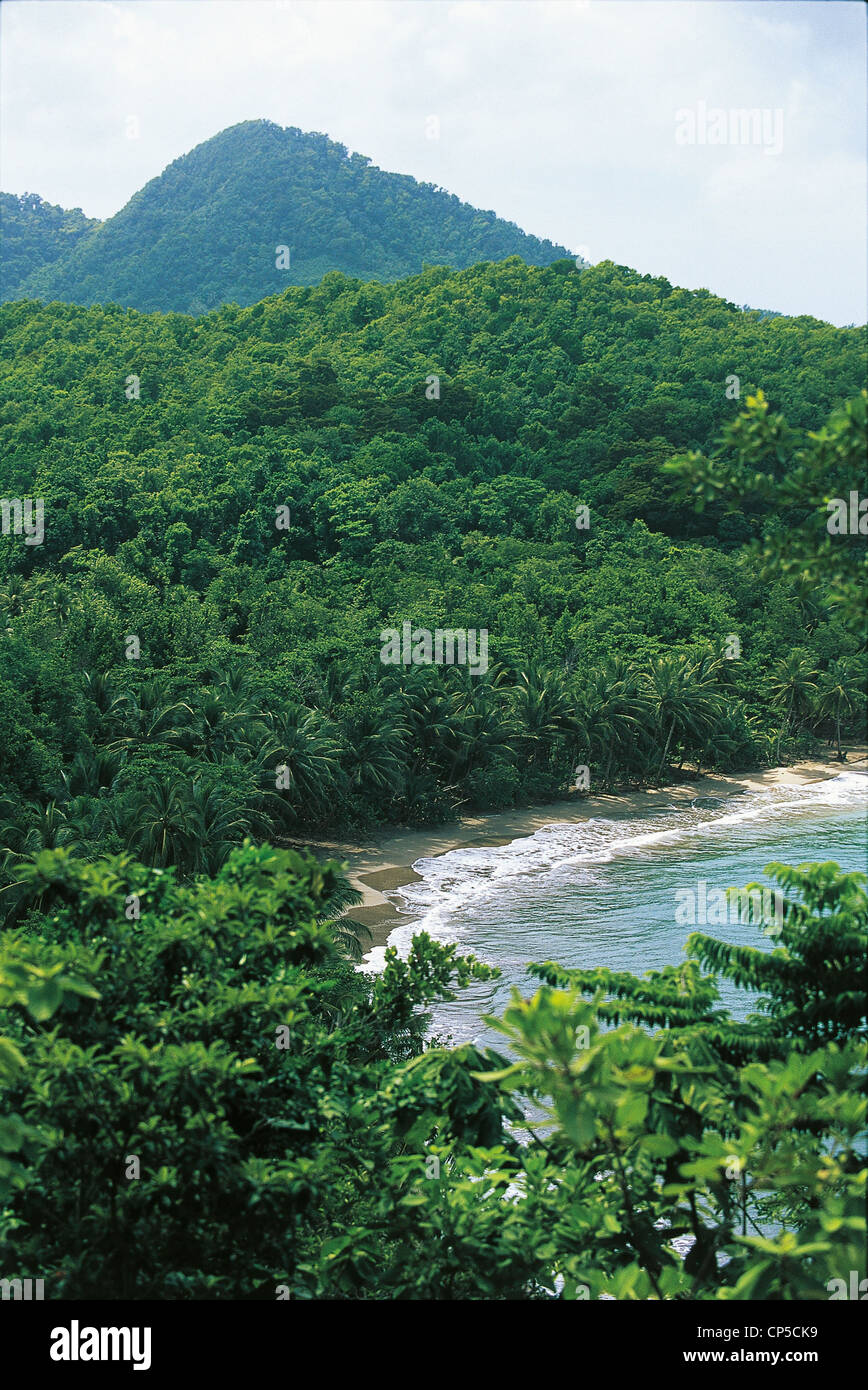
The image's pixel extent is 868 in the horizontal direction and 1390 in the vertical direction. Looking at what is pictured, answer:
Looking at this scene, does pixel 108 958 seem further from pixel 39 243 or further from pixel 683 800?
pixel 39 243

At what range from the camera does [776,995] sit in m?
6.82

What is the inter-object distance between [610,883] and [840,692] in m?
23.0

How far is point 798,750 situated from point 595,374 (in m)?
33.1

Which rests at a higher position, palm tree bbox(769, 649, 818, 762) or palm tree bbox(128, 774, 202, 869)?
palm tree bbox(769, 649, 818, 762)

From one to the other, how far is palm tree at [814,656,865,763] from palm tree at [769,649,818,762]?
17.3 inches

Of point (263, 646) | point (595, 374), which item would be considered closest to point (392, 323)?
point (595, 374)

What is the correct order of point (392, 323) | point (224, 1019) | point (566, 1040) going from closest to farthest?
point (566, 1040), point (224, 1019), point (392, 323)

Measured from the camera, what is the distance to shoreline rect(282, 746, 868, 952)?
29384mm

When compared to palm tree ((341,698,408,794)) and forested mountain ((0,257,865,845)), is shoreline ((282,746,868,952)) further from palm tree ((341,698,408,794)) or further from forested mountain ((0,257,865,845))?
palm tree ((341,698,408,794))

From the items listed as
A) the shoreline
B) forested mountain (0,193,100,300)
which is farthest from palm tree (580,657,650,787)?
forested mountain (0,193,100,300)

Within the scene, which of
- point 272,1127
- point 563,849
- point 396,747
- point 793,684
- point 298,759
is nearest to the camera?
point 272,1127

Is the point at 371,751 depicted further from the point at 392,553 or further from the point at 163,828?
the point at 392,553

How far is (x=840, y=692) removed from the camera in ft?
161

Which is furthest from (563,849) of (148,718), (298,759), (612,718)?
(148,718)
